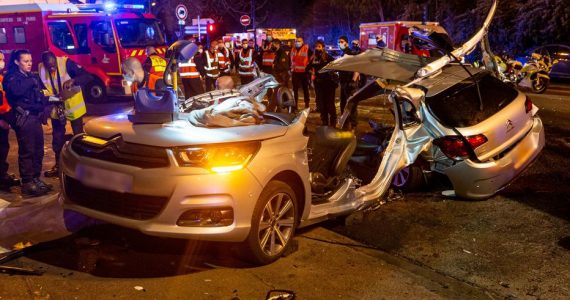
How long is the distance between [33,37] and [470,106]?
14811 millimetres

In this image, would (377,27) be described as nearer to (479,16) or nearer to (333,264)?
(479,16)

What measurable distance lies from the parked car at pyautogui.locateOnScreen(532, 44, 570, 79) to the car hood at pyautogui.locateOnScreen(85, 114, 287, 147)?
17.8 meters

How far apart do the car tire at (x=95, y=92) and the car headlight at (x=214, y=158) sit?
523 inches

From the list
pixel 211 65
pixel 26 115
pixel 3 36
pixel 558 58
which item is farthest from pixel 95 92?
pixel 558 58

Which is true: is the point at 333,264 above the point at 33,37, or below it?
below

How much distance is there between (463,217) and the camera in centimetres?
542

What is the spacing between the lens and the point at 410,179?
6125 millimetres

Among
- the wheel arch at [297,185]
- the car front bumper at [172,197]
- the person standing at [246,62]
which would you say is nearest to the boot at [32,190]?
the car front bumper at [172,197]

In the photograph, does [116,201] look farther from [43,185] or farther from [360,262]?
[43,185]

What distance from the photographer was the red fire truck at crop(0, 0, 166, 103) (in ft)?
53.5

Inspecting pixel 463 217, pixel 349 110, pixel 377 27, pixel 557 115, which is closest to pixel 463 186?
pixel 463 217

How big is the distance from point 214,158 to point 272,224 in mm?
761

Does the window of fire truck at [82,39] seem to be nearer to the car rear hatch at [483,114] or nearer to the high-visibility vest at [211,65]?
the high-visibility vest at [211,65]

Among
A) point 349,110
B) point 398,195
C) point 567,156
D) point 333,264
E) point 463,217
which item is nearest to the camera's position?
point 333,264
